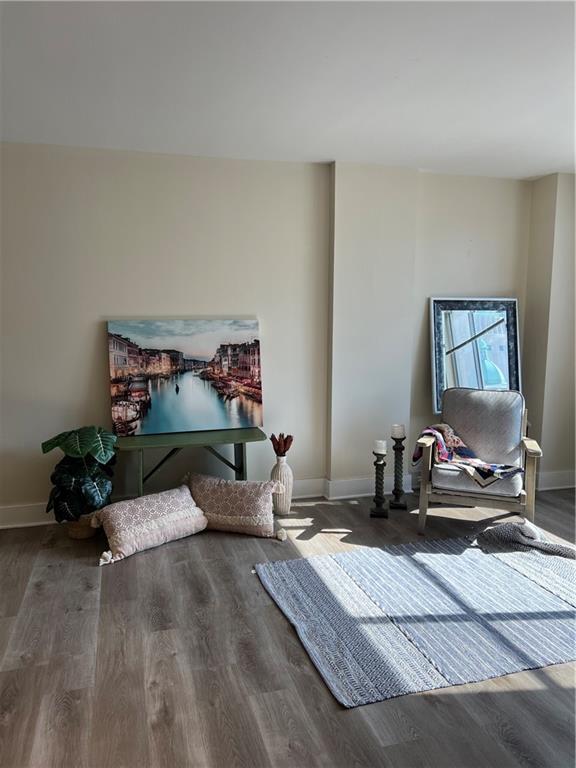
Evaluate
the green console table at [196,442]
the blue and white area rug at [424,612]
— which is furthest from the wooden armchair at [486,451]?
the green console table at [196,442]

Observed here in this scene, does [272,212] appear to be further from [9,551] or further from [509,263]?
[9,551]

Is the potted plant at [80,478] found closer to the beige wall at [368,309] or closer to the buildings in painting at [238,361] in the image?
the buildings in painting at [238,361]

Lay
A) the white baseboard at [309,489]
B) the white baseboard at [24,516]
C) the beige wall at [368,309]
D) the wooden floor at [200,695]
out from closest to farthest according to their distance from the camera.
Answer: the wooden floor at [200,695]
the white baseboard at [24,516]
the beige wall at [368,309]
the white baseboard at [309,489]

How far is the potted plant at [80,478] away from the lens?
342 centimetres

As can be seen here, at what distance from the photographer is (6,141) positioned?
11.5 feet

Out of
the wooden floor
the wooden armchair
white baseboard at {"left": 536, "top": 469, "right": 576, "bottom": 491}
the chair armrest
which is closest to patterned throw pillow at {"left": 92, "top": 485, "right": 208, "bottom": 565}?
the wooden floor

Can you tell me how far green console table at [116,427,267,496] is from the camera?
3699 millimetres

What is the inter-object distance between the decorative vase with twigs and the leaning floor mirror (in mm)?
1299

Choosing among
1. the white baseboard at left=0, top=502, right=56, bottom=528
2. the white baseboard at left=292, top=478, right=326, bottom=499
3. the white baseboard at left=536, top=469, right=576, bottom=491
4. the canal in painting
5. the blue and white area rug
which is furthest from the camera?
the white baseboard at left=536, top=469, right=576, bottom=491

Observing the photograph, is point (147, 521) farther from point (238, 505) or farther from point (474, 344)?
point (474, 344)

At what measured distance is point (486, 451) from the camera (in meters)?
4.04

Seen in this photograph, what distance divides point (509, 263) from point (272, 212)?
2011 mm

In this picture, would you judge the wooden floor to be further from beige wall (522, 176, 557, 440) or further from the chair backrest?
beige wall (522, 176, 557, 440)

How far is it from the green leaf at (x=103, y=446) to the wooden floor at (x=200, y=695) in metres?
0.63
